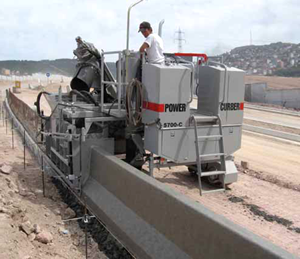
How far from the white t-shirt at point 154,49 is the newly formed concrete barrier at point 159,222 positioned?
1.86 m

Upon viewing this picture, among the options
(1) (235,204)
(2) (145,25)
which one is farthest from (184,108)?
(1) (235,204)

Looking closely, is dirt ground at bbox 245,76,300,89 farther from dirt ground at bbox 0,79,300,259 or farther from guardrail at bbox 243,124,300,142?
dirt ground at bbox 0,79,300,259

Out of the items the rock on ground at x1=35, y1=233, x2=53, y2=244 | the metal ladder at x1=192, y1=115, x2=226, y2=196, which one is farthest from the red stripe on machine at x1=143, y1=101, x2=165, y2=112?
the rock on ground at x1=35, y1=233, x2=53, y2=244

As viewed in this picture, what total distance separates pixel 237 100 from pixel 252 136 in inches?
333

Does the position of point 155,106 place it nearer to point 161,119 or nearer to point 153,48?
point 161,119

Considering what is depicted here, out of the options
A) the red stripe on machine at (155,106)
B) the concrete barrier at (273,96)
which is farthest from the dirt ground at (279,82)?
the red stripe on machine at (155,106)

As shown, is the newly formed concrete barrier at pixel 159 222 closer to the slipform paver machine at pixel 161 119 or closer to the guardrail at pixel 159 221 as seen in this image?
the guardrail at pixel 159 221

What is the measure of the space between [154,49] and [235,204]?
10.2 ft

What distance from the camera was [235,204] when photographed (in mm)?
6762

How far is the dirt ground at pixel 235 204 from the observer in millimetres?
5000

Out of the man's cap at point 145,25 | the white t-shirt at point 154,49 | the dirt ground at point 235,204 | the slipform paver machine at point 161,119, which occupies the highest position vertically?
the man's cap at point 145,25

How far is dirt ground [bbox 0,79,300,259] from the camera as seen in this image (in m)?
5.00

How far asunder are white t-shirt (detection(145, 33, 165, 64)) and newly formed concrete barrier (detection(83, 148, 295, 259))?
6.11 ft

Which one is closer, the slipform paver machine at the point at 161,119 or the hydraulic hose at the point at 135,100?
the slipform paver machine at the point at 161,119
